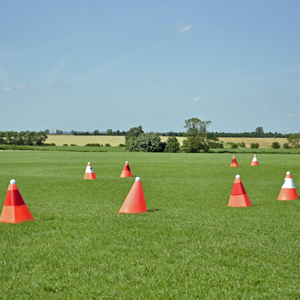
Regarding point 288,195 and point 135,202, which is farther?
point 288,195

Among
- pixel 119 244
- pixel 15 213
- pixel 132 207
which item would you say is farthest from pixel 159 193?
pixel 119 244

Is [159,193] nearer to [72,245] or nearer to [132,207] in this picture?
[132,207]

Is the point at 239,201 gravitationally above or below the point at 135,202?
below

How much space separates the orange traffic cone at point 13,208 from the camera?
299 inches

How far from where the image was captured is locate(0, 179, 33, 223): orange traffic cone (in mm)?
7602

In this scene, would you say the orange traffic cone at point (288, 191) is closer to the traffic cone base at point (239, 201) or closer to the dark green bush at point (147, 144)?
the traffic cone base at point (239, 201)

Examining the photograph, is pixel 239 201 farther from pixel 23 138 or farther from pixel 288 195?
pixel 23 138

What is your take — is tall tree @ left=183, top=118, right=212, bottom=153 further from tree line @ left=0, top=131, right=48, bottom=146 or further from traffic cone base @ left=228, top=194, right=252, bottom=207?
traffic cone base @ left=228, top=194, right=252, bottom=207

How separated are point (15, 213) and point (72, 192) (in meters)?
5.98

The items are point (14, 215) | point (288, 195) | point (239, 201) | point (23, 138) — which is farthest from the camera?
point (23, 138)

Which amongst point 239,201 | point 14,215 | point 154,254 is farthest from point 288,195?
point 14,215

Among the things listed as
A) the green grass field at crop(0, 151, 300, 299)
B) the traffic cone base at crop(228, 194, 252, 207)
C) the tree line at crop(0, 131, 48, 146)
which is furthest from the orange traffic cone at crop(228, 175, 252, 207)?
the tree line at crop(0, 131, 48, 146)

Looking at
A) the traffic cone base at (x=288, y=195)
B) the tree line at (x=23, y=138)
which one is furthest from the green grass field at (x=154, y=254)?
the tree line at (x=23, y=138)

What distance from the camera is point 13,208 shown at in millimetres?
7703
